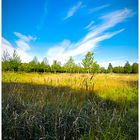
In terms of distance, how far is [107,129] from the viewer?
6.19 ft

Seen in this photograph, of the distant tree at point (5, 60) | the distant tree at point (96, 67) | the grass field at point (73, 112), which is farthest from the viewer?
the distant tree at point (96, 67)

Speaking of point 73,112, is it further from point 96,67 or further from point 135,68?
point 135,68

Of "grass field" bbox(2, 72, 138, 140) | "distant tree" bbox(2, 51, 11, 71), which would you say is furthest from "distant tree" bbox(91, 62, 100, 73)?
Answer: "distant tree" bbox(2, 51, 11, 71)

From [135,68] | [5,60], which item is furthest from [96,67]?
[5,60]

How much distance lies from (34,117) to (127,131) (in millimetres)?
820

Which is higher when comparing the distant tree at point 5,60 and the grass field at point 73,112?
the distant tree at point 5,60

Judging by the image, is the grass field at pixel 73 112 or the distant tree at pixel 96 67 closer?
the grass field at pixel 73 112

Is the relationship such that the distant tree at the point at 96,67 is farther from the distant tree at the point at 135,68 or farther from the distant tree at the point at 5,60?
the distant tree at the point at 5,60

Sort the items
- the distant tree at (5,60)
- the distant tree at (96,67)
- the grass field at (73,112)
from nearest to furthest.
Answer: the grass field at (73,112) → the distant tree at (5,60) → the distant tree at (96,67)

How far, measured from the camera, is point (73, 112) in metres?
2.22

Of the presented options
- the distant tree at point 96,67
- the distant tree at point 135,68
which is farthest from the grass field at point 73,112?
the distant tree at point 96,67

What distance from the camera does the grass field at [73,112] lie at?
185 centimetres

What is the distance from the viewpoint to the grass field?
A: 6.06 feet

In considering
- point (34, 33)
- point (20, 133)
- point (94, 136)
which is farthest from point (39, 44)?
point (94, 136)
